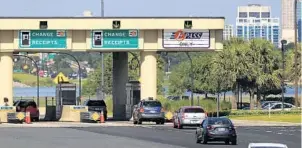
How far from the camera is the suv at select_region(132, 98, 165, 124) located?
61344 millimetres

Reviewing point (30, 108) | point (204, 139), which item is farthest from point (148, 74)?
point (204, 139)

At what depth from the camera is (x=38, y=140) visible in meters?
42.5

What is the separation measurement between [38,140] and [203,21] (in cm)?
2498

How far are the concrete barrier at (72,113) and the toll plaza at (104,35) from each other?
4.98 m

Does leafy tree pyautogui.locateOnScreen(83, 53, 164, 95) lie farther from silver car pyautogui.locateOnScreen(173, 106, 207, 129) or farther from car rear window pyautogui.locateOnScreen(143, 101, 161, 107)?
silver car pyautogui.locateOnScreen(173, 106, 207, 129)

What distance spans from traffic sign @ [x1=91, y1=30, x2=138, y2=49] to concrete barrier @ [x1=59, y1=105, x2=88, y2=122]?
18.0 feet

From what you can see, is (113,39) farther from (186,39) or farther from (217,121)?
(217,121)

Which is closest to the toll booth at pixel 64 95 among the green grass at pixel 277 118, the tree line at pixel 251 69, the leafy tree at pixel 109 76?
the green grass at pixel 277 118

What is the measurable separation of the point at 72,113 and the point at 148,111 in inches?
373

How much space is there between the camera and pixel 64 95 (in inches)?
2857

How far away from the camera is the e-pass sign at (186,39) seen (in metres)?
65.1

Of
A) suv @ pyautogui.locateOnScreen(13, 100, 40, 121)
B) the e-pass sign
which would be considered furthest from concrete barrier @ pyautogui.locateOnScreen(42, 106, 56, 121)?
the e-pass sign

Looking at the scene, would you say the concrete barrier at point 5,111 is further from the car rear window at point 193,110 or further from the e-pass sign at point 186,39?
the car rear window at point 193,110

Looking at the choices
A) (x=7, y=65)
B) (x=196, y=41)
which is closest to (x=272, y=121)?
(x=196, y=41)
